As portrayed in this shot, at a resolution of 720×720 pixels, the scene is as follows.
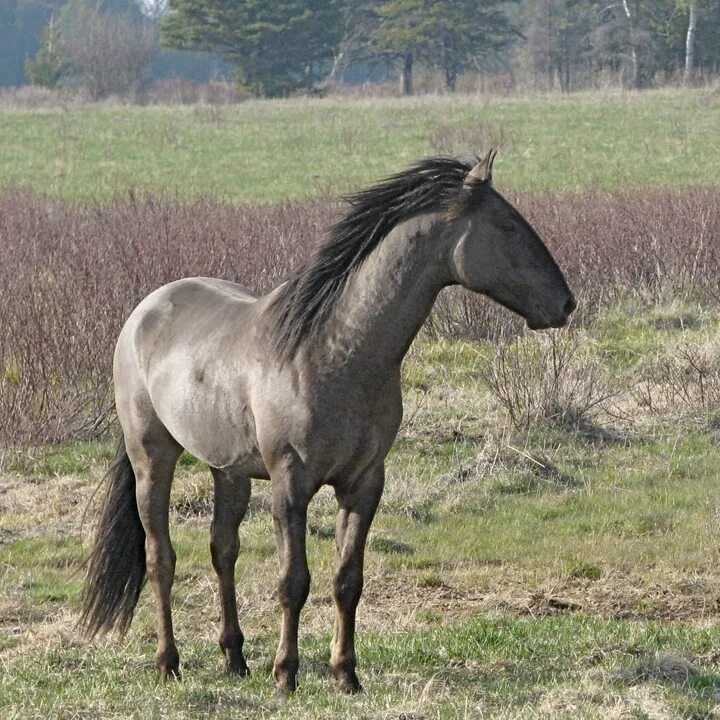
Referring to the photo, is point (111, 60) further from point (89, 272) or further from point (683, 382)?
point (683, 382)

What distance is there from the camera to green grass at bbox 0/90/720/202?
26.6 metres

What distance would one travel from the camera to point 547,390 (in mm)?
9898

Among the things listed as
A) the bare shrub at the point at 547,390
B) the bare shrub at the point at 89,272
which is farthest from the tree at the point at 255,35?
the bare shrub at the point at 547,390

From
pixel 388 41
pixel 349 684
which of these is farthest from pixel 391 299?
pixel 388 41

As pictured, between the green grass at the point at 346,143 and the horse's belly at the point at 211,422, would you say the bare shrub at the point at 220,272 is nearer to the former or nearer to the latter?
the horse's belly at the point at 211,422

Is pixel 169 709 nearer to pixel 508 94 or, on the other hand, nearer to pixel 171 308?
pixel 171 308

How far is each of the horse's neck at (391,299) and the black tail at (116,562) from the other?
1.44m

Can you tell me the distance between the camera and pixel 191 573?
7.31 m

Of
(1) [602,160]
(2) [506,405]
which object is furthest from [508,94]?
(2) [506,405]

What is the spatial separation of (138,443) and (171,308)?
1.92 feet

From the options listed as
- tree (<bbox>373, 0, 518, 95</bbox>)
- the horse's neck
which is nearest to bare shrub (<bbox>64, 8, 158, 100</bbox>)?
tree (<bbox>373, 0, 518, 95</bbox>)

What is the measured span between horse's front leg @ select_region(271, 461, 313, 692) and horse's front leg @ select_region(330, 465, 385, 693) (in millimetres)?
153

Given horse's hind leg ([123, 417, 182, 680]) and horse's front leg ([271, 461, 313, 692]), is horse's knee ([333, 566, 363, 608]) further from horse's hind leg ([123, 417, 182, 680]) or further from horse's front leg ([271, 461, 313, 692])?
horse's hind leg ([123, 417, 182, 680])

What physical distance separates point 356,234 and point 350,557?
3.93 feet
